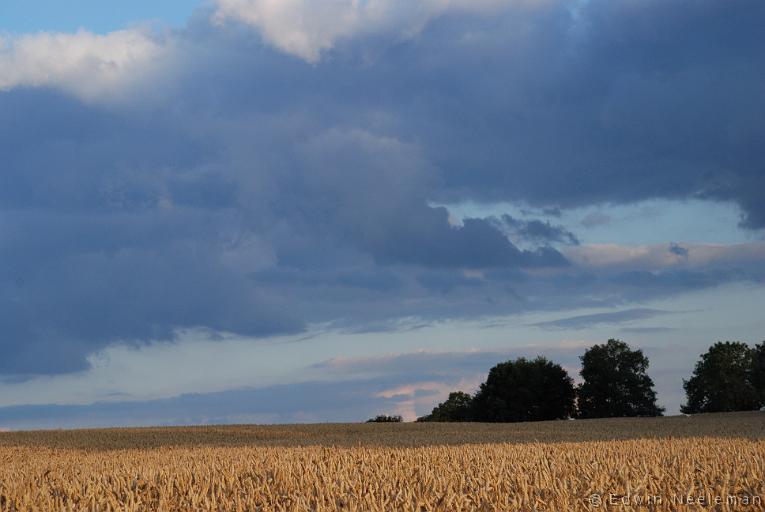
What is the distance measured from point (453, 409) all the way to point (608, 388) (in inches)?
639

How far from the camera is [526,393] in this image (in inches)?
2889

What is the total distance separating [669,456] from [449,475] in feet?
17.5

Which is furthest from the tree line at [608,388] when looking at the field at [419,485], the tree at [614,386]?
the field at [419,485]

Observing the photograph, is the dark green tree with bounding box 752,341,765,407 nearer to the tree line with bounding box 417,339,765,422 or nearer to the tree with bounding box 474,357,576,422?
the tree line with bounding box 417,339,765,422

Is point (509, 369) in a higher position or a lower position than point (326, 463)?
higher

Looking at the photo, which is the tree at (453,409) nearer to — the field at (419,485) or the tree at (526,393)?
the tree at (526,393)

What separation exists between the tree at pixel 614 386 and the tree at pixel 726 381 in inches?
167

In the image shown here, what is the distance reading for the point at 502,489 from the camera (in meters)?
11.4

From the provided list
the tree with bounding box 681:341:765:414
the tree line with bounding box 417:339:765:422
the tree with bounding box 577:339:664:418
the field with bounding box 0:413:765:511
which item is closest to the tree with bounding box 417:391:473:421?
the tree line with bounding box 417:339:765:422

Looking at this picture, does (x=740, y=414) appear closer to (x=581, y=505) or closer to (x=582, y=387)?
(x=582, y=387)

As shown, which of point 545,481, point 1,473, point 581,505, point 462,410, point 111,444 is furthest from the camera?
point 462,410

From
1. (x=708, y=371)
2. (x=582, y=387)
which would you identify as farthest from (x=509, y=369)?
(x=708, y=371)

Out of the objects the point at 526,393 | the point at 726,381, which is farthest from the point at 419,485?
the point at 726,381

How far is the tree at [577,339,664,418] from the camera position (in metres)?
72.8
